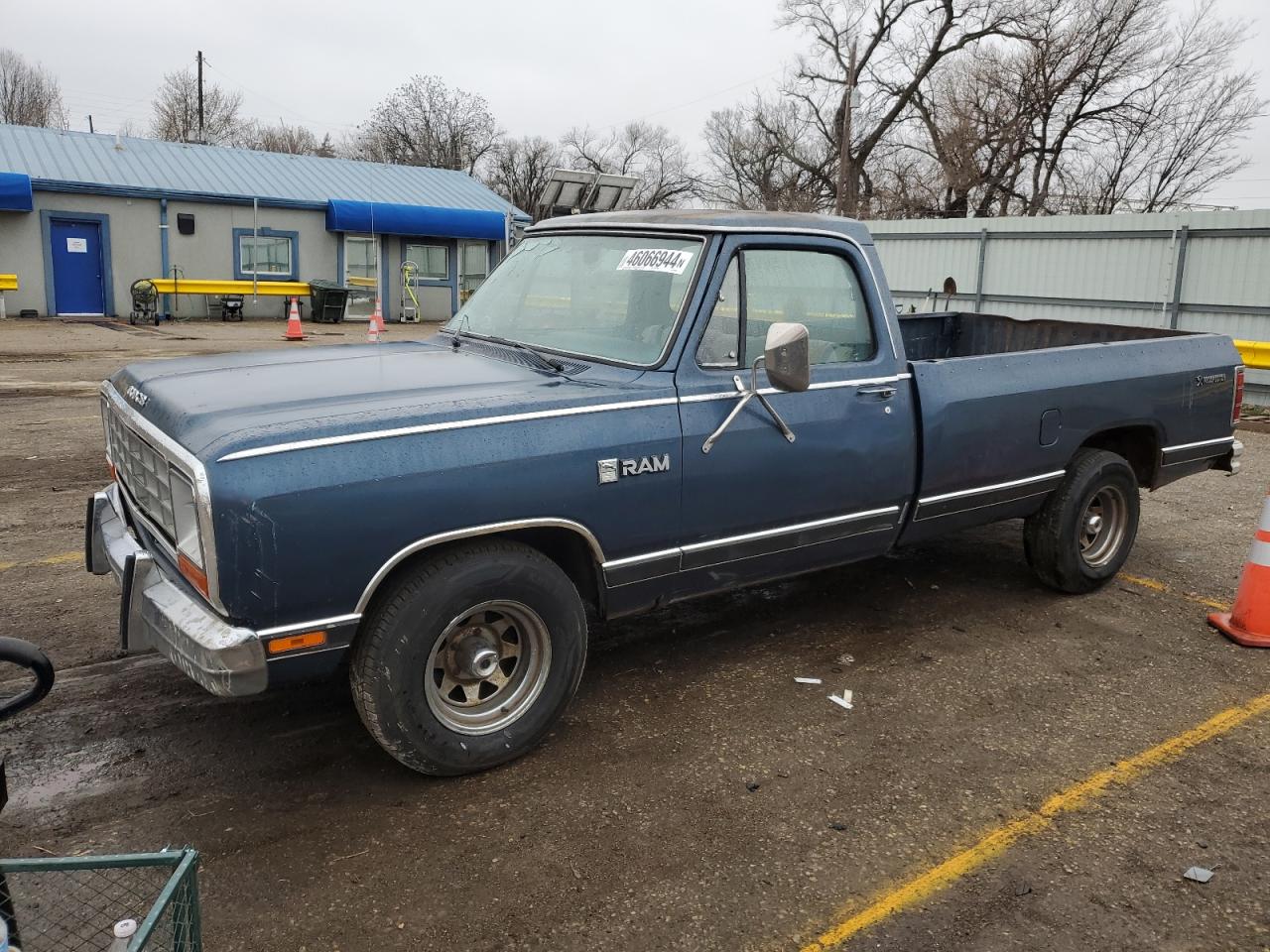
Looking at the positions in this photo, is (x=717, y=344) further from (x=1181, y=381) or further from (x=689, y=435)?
(x=1181, y=381)

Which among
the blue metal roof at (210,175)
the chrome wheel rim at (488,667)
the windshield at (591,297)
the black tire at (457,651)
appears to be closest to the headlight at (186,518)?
the black tire at (457,651)

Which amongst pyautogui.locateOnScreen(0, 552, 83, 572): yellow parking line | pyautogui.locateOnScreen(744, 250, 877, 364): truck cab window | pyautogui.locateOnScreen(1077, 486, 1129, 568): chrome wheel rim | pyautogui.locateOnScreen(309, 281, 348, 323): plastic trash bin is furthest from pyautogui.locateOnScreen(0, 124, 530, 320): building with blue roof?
pyautogui.locateOnScreen(744, 250, 877, 364): truck cab window

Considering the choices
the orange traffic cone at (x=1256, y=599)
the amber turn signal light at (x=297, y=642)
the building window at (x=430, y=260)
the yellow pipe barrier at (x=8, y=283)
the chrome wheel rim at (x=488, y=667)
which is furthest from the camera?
the building window at (x=430, y=260)

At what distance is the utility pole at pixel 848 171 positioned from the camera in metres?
30.9

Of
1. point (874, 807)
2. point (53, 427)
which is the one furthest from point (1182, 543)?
point (53, 427)

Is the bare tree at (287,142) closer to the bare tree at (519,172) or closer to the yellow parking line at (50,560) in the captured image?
the bare tree at (519,172)

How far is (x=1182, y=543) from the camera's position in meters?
6.79

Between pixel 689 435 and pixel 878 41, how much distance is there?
1576 inches

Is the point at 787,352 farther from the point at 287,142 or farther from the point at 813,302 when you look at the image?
the point at 287,142

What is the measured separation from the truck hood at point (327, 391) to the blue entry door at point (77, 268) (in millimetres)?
22628

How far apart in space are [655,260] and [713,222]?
0.29 meters

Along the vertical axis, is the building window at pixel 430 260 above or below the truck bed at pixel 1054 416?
above

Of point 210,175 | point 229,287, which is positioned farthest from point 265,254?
point 210,175

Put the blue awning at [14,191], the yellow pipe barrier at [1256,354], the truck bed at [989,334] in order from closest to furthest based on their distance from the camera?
the truck bed at [989,334] → the yellow pipe barrier at [1256,354] → the blue awning at [14,191]
